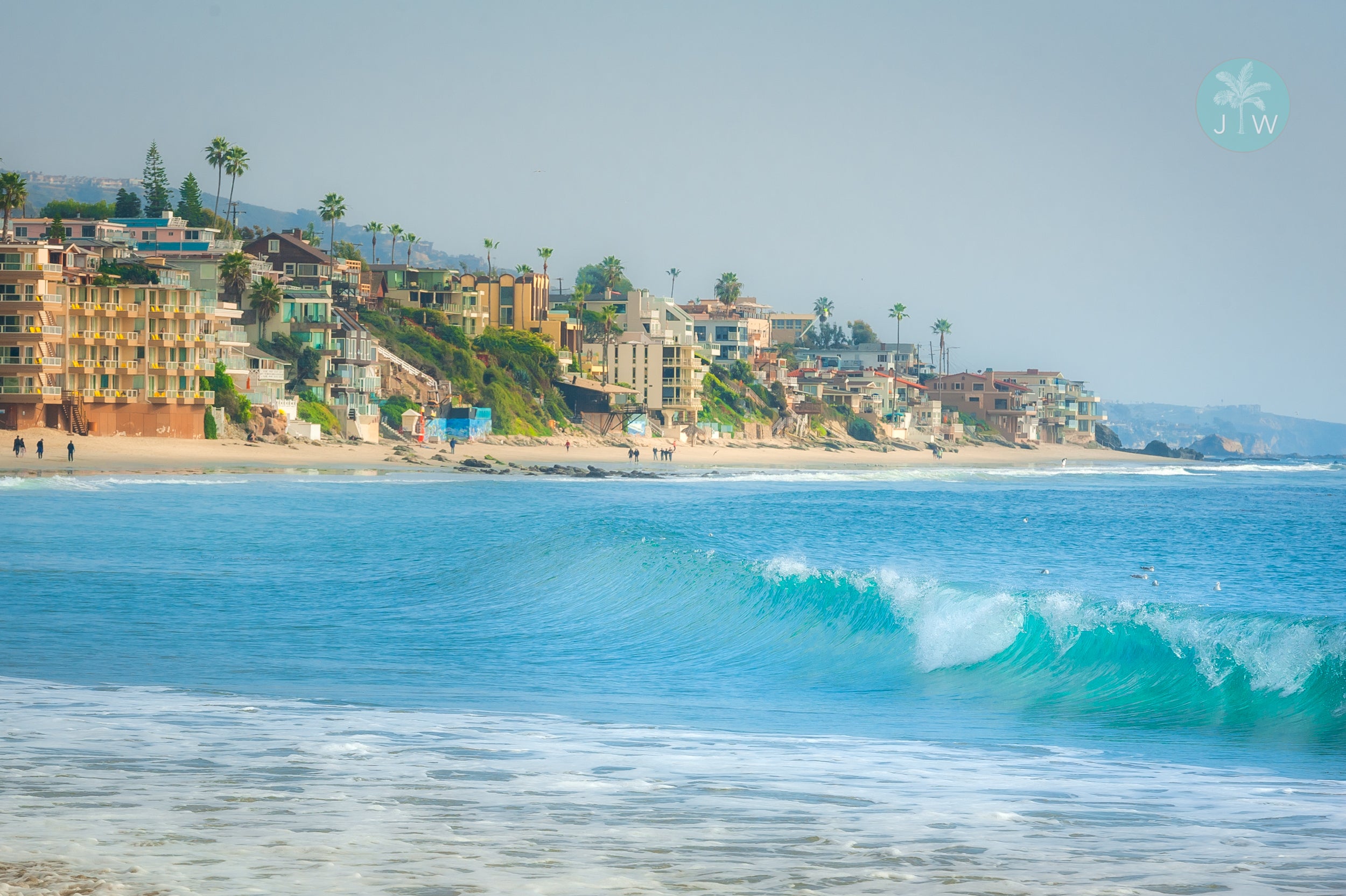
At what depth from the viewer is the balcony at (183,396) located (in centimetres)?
7762

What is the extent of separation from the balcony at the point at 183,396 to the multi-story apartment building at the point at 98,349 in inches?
2.5

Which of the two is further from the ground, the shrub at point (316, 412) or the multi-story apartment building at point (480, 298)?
the multi-story apartment building at point (480, 298)

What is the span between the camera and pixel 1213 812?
9.95 metres

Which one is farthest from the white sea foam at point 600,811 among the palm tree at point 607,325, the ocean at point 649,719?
the palm tree at point 607,325

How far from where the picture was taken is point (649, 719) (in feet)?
47.3

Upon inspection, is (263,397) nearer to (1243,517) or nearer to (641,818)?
(1243,517)

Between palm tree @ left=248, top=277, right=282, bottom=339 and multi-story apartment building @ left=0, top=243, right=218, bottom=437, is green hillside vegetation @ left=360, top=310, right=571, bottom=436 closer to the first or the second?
palm tree @ left=248, top=277, right=282, bottom=339

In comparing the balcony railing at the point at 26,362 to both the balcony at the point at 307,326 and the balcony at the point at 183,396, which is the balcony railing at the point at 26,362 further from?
the balcony at the point at 307,326

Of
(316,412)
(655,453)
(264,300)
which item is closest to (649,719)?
(316,412)

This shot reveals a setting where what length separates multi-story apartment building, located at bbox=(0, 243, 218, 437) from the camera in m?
72.4

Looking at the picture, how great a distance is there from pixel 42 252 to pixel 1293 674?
74081 mm

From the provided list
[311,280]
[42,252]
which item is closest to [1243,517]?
[42,252]

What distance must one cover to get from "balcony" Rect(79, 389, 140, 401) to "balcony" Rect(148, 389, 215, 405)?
3.21 ft

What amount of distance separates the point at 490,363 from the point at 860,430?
2600 inches
